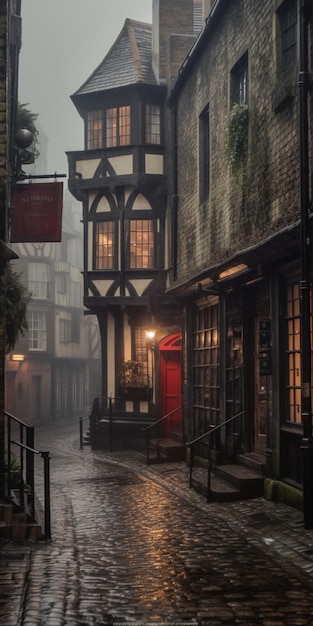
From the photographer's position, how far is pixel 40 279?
40.0 meters

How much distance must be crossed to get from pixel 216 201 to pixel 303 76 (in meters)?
5.65

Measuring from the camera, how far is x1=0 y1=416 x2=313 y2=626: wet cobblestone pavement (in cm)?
597

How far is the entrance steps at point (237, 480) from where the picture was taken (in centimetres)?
1117

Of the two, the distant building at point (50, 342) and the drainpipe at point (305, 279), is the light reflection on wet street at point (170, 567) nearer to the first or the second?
the drainpipe at point (305, 279)

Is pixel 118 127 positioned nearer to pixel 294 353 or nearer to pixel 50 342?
pixel 294 353

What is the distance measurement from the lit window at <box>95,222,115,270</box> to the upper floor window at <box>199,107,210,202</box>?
603cm

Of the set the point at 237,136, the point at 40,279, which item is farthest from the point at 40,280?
the point at 237,136

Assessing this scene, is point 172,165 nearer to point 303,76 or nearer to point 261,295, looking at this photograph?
point 261,295

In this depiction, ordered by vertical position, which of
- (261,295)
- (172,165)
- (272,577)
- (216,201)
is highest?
(172,165)

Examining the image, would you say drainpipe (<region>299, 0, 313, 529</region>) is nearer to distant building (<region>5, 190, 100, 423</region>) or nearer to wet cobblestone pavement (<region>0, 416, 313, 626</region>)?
wet cobblestone pavement (<region>0, 416, 313, 626</region>)

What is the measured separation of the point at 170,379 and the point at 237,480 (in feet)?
33.5

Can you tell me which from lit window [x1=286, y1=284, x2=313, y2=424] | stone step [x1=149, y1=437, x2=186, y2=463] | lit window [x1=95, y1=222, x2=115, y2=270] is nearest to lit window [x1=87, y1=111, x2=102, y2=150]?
lit window [x1=95, y1=222, x2=115, y2=270]

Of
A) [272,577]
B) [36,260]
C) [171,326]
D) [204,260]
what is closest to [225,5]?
[204,260]

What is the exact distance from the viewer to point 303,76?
31.6ft
